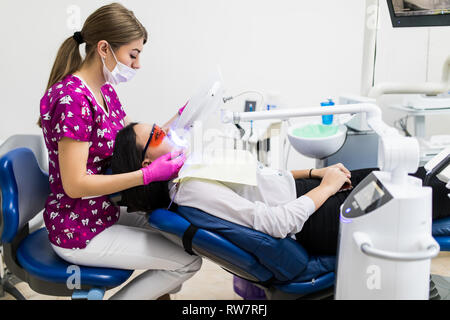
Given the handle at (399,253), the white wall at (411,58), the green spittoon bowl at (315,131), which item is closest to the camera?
the handle at (399,253)

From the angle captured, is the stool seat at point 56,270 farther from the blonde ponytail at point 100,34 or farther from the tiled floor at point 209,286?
the tiled floor at point 209,286

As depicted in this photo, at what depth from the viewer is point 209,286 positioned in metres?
2.08

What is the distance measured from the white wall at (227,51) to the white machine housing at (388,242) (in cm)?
181

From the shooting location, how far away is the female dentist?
129 centimetres

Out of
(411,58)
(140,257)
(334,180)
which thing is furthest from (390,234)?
(411,58)

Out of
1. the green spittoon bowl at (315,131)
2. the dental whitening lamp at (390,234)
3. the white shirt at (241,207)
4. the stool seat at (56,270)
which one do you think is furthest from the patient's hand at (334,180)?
the stool seat at (56,270)

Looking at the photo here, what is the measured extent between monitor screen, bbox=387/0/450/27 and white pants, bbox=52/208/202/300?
1.52 m

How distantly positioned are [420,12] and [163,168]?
154 centimetres

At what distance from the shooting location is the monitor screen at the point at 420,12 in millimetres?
2059

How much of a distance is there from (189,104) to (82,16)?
55.3 inches

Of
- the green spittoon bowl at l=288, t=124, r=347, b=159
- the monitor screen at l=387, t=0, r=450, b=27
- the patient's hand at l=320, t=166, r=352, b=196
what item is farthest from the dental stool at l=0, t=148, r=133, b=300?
the monitor screen at l=387, t=0, r=450, b=27
